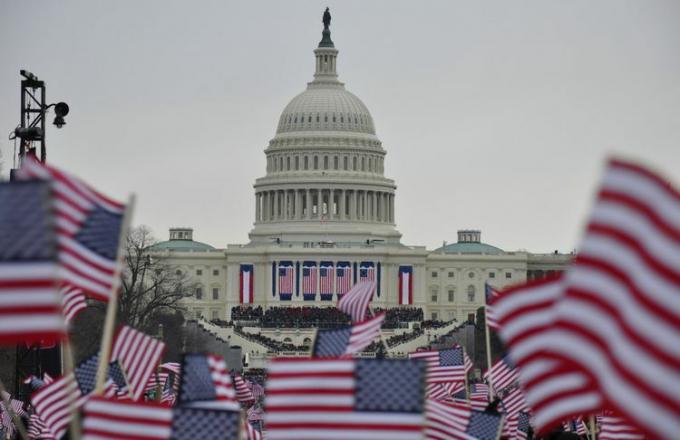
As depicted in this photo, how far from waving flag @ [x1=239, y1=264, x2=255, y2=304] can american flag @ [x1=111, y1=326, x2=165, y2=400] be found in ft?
544

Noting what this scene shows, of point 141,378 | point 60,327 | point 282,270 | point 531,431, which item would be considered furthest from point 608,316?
point 282,270

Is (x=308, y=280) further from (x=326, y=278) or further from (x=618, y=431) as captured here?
(x=618, y=431)

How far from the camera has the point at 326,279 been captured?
625 feet

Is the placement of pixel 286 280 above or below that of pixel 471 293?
above

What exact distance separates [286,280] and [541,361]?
576 ft

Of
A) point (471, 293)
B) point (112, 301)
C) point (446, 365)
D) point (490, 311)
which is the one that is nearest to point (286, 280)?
point (471, 293)

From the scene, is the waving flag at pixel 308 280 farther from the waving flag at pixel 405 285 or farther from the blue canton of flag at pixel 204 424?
the blue canton of flag at pixel 204 424

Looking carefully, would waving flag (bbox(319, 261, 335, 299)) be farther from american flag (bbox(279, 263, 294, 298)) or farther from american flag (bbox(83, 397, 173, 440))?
american flag (bbox(83, 397, 173, 440))

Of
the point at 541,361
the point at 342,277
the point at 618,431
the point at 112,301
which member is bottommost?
the point at 541,361

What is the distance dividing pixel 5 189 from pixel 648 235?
4.93m

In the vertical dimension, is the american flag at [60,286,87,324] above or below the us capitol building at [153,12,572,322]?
below

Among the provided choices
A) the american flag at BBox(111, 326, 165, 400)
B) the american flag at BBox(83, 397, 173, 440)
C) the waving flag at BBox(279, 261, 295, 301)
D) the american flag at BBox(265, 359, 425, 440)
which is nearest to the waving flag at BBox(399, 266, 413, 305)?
the waving flag at BBox(279, 261, 295, 301)

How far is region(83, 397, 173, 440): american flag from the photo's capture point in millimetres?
18094

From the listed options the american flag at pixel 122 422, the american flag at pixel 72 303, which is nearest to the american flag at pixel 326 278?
the american flag at pixel 72 303
